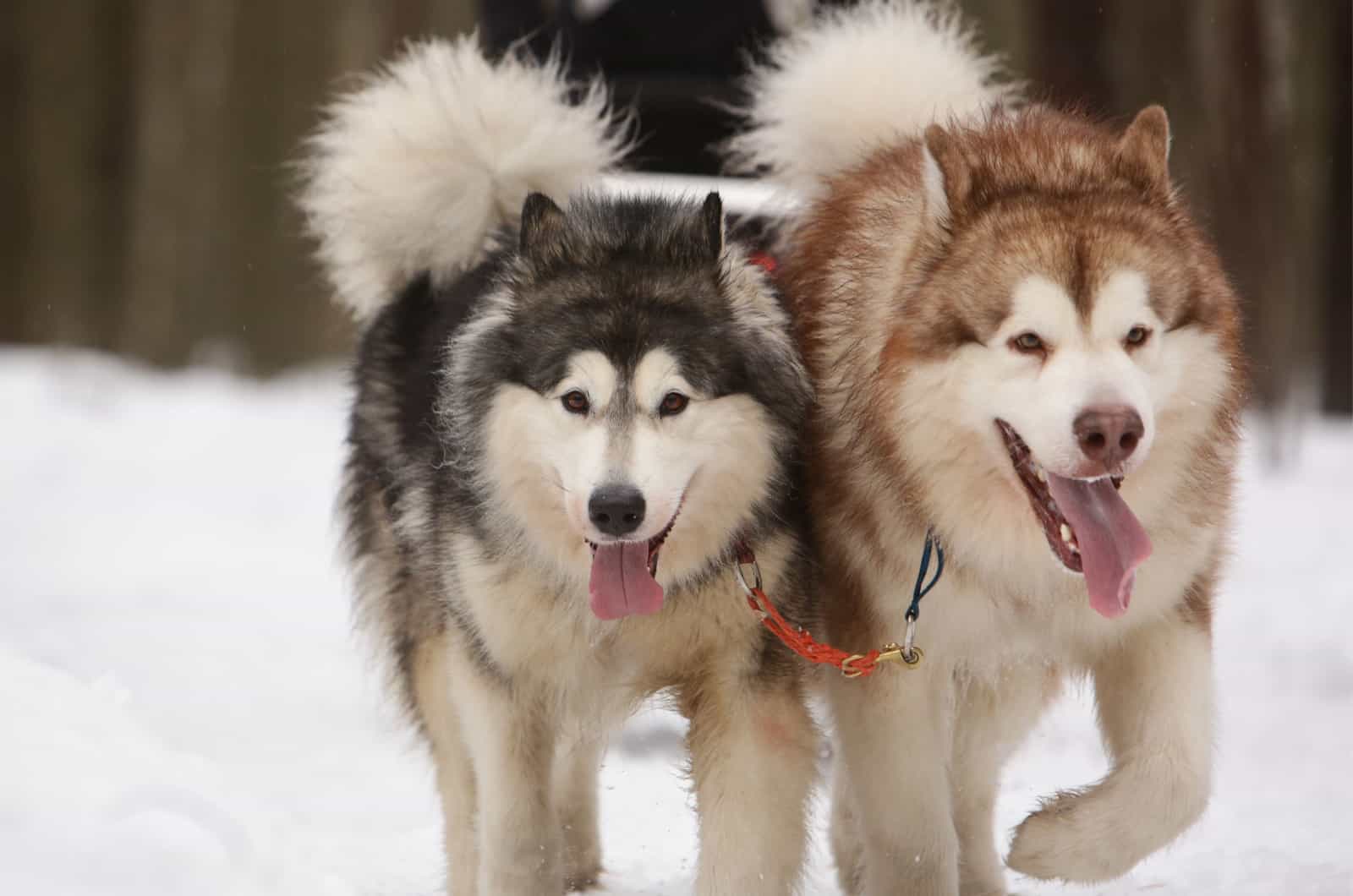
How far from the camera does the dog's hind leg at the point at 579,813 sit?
3.84m

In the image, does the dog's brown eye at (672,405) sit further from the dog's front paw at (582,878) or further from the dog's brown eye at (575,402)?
the dog's front paw at (582,878)

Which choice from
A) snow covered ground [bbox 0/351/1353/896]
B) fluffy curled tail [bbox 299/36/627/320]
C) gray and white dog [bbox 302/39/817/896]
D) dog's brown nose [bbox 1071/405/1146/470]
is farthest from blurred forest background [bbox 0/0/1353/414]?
dog's brown nose [bbox 1071/405/1146/470]

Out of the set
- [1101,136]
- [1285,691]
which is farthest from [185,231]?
[1101,136]

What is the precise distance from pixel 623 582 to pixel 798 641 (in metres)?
0.35

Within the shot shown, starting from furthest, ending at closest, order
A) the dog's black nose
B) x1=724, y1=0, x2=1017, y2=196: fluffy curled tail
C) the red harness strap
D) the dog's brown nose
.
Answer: x1=724, y1=0, x2=1017, y2=196: fluffy curled tail, the red harness strap, the dog's black nose, the dog's brown nose

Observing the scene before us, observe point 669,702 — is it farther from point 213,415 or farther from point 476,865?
point 213,415

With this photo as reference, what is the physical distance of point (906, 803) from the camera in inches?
122

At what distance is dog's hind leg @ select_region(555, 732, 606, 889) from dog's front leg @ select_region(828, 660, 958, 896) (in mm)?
882

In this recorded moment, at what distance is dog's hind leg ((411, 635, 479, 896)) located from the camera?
356cm

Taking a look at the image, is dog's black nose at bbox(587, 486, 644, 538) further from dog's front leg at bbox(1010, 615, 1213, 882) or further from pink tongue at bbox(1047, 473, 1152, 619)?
dog's front leg at bbox(1010, 615, 1213, 882)

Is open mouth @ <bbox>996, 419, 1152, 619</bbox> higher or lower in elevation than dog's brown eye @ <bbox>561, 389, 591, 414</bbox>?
lower

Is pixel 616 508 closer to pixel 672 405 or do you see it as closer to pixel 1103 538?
pixel 672 405

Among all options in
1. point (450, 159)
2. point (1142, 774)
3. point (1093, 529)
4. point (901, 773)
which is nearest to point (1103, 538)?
point (1093, 529)

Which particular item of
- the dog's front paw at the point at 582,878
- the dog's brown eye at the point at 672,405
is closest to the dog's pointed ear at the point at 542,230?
the dog's brown eye at the point at 672,405
